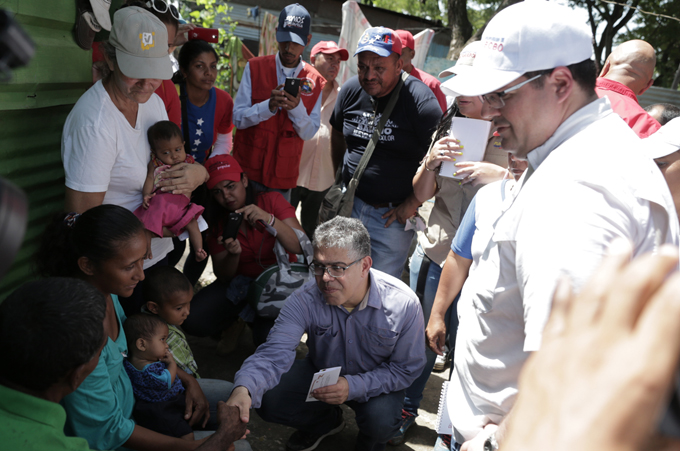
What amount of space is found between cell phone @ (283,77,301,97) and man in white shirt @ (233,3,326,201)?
118 mm

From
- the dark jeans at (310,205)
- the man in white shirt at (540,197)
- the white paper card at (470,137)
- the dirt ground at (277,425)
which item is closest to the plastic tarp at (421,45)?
the dark jeans at (310,205)

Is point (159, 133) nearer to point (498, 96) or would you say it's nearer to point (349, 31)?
point (498, 96)

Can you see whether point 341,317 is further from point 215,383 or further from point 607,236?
point 607,236

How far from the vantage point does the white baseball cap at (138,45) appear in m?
2.37

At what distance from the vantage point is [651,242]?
112 cm

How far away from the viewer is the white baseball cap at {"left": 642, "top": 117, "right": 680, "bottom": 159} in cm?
243

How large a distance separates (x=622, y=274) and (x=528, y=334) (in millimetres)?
645

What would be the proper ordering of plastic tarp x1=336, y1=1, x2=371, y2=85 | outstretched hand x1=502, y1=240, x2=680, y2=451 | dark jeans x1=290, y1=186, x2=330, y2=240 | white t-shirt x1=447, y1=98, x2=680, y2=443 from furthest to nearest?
plastic tarp x1=336, y1=1, x2=371, y2=85, dark jeans x1=290, y1=186, x2=330, y2=240, white t-shirt x1=447, y1=98, x2=680, y2=443, outstretched hand x1=502, y1=240, x2=680, y2=451

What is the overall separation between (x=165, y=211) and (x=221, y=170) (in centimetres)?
72

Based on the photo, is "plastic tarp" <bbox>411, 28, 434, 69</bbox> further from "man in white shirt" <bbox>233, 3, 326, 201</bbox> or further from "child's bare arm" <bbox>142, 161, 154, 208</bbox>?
"child's bare arm" <bbox>142, 161, 154, 208</bbox>

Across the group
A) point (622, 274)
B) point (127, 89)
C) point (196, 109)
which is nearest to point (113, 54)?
point (127, 89)

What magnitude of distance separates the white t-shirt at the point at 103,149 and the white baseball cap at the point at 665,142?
259 centimetres

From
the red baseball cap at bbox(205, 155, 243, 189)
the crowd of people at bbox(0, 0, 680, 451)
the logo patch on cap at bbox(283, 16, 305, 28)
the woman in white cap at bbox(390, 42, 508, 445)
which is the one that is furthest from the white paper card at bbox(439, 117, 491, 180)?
the logo patch on cap at bbox(283, 16, 305, 28)

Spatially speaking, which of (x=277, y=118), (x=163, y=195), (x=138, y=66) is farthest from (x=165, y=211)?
(x=277, y=118)
